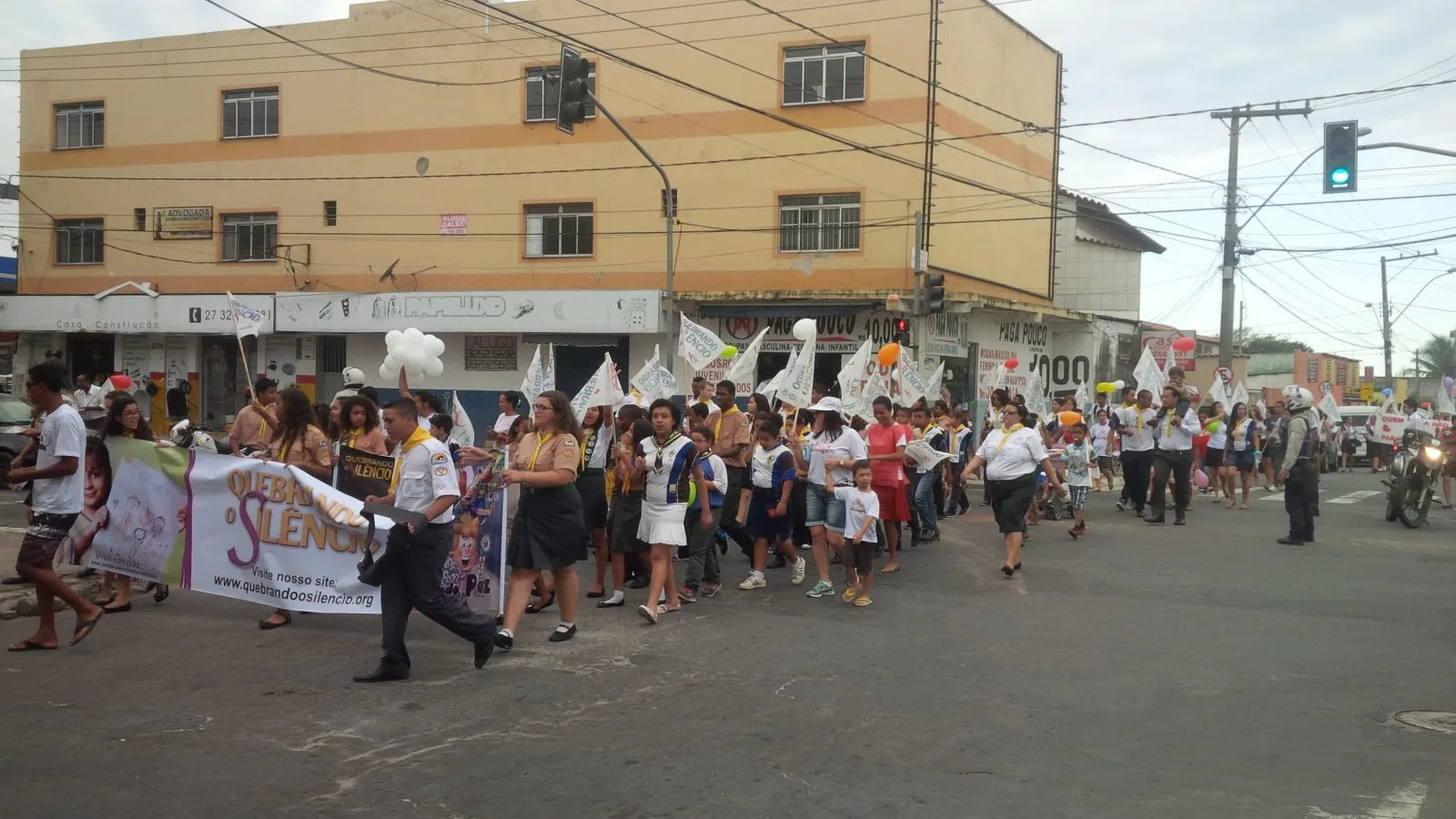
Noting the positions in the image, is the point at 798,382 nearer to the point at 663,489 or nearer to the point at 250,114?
the point at 663,489

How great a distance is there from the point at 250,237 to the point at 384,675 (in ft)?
90.6

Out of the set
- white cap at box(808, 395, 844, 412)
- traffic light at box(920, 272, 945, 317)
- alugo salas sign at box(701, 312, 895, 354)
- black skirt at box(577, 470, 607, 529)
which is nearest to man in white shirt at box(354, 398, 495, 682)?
black skirt at box(577, 470, 607, 529)

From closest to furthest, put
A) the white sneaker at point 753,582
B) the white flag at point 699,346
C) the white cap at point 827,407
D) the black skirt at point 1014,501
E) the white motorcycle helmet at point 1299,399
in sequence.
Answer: the white cap at point 827,407, the white sneaker at point 753,582, the black skirt at point 1014,501, the white motorcycle helmet at point 1299,399, the white flag at point 699,346

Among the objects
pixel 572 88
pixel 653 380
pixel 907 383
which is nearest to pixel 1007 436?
pixel 907 383

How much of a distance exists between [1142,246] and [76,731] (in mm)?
40006

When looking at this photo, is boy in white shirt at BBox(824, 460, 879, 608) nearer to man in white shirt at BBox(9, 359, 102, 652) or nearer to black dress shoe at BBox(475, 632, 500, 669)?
black dress shoe at BBox(475, 632, 500, 669)

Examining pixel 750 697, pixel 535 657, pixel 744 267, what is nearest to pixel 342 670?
pixel 535 657

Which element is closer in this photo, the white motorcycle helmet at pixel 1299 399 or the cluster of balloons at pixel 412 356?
the cluster of balloons at pixel 412 356

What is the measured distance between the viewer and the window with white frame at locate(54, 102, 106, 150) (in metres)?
33.6

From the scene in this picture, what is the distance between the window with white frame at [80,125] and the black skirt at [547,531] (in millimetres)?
30902

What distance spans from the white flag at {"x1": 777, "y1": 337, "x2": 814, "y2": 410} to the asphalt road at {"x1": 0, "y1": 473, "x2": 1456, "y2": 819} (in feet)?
12.1

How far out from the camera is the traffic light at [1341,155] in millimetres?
18016

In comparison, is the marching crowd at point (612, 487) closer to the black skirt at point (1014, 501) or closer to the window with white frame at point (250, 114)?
the black skirt at point (1014, 501)

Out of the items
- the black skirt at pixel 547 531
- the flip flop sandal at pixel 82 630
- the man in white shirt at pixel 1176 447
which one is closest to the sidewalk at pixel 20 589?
the flip flop sandal at pixel 82 630
